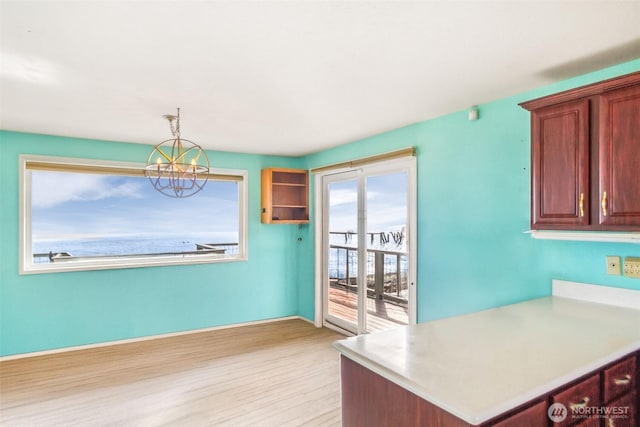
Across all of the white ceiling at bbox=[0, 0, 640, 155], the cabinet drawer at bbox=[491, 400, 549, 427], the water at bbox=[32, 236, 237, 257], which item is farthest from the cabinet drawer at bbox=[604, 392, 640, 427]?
the water at bbox=[32, 236, 237, 257]

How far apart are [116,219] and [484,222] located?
4284 mm

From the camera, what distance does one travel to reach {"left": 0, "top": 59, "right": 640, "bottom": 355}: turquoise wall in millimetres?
2652

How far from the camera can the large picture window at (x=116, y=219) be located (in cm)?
404

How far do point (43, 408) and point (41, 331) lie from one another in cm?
140

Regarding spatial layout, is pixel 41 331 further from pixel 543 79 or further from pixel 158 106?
pixel 543 79

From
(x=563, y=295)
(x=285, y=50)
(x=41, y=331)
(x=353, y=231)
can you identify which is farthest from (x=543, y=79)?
(x=41, y=331)

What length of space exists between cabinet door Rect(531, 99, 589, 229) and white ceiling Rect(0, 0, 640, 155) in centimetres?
35

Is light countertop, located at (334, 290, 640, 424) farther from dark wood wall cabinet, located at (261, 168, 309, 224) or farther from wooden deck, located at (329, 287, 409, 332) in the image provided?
dark wood wall cabinet, located at (261, 168, 309, 224)

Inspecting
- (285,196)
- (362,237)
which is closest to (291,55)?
(362,237)

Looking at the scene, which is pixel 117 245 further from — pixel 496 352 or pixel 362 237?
pixel 496 352

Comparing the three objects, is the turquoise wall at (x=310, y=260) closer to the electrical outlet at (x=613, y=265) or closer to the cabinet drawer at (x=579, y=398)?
the electrical outlet at (x=613, y=265)

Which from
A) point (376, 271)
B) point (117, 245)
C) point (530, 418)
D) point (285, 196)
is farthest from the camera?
point (285, 196)

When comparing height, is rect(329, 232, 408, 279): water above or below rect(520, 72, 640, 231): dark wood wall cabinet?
below

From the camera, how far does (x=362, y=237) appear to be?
4.41 meters
